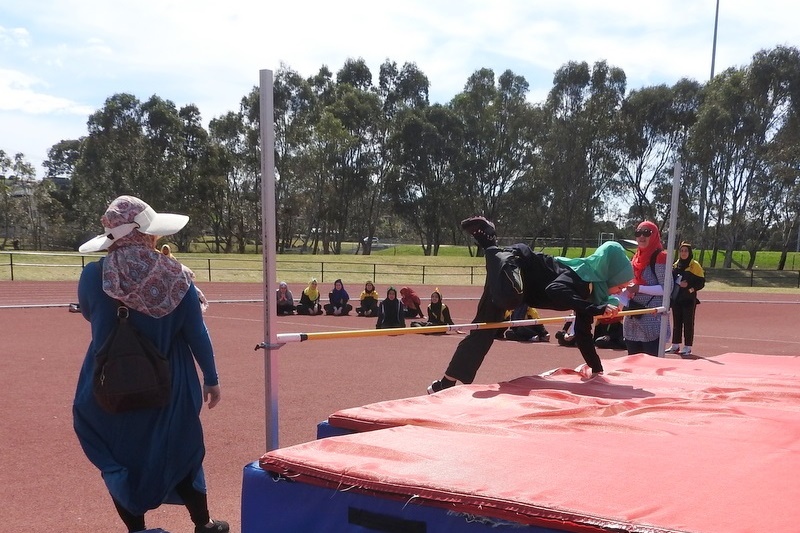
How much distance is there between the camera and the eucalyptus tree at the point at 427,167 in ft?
158

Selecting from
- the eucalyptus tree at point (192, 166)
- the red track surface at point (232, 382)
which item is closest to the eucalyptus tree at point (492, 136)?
the eucalyptus tree at point (192, 166)

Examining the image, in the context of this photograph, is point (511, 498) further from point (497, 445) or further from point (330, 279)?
point (330, 279)

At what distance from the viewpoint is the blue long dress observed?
2.80 meters

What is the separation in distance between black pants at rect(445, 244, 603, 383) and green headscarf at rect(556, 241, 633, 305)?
0.18 m

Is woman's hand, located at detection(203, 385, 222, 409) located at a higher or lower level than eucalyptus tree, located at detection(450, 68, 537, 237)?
lower

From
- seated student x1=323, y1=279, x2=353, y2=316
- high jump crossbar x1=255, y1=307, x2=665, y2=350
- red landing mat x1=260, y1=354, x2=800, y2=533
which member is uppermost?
high jump crossbar x1=255, y1=307, x2=665, y2=350

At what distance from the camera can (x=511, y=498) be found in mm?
2209

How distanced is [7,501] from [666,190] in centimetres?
4522

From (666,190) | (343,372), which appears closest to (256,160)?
(666,190)

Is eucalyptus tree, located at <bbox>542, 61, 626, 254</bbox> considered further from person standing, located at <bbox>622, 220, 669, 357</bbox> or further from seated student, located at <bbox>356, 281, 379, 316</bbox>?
person standing, located at <bbox>622, 220, 669, 357</bbox>

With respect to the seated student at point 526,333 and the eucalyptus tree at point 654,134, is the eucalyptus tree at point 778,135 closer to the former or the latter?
the eucalyptus tree at point 654,134

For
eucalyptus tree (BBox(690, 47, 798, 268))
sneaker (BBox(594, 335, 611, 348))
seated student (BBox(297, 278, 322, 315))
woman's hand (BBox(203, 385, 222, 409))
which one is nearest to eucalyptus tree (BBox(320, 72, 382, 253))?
eucalyptus tree (BBox(690, 47, 798, 268))

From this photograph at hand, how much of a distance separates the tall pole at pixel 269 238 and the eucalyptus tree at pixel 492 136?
4444 cm

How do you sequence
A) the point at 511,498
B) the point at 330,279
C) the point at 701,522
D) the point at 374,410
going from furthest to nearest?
the point at 330,279 → the point at 374,410 → the point at 511,498 → the point at 701,522
